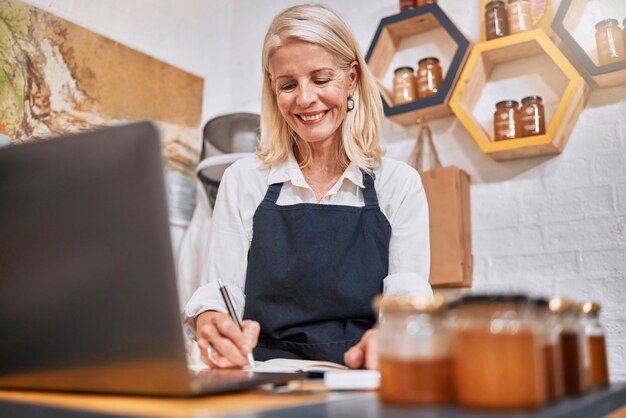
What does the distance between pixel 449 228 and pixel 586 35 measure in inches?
34.8

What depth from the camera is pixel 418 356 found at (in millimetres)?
592

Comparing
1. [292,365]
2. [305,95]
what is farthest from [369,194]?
[292,365]

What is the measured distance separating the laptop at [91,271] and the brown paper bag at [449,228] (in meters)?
1.64

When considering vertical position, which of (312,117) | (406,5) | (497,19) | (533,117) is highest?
(406,5)

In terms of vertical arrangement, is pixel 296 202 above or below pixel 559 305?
above

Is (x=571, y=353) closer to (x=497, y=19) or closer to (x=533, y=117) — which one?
(x=533, y=117)

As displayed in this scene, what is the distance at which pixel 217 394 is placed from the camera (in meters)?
0.64

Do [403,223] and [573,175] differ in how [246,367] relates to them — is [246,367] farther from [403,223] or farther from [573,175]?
[573,175]

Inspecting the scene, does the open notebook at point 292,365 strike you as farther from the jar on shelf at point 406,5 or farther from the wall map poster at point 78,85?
the jar on shelf at point 406,5

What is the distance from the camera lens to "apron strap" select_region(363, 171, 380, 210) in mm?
1565

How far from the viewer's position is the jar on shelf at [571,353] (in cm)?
70

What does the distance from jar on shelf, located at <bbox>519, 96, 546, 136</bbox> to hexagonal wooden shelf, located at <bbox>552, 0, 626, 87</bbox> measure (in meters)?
0.19

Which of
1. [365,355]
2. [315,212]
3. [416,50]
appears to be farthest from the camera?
[416,50]

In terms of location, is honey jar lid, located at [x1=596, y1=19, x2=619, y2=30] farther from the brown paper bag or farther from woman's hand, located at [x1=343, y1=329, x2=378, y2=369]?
woman's hand, located at [x1=343, y1=329, x2=378, y2=369]
